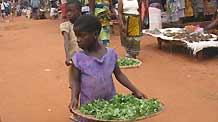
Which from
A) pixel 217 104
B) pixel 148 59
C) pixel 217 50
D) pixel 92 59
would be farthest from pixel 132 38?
pixel 92 59

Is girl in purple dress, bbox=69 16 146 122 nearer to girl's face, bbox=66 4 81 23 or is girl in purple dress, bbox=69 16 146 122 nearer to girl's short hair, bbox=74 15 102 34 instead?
girl's short hair, bbox=74 15 102 34

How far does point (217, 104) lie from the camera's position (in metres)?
5.82

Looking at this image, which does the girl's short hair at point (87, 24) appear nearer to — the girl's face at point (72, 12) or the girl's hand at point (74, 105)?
the girl's hand at point (74, 105)

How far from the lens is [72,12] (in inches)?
166

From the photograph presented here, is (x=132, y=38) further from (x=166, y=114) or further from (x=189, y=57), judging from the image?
(x=166, y=114)

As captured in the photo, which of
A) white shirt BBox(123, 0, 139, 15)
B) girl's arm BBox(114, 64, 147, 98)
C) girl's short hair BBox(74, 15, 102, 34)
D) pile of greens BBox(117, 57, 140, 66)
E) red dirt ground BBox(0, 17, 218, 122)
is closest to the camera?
girl's short hair BBox(74, 15, 102, 34)

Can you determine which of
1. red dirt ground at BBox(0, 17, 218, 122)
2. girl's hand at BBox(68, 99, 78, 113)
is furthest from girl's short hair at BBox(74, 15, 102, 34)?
red dirt ground at BBox(0, 17, 218, 122)

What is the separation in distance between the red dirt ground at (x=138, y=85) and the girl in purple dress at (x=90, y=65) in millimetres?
2232

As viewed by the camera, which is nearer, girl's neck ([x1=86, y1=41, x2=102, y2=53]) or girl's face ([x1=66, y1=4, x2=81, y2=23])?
girl's neck ([x1=86, y1=41, x2=102, y2=53])

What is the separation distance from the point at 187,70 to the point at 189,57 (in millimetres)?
1187

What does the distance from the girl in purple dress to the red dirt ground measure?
223 centimetres

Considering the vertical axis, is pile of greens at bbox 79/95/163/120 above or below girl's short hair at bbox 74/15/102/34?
below

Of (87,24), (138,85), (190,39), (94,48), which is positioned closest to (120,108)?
(94,48)

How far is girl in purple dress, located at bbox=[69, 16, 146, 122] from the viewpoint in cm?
311
